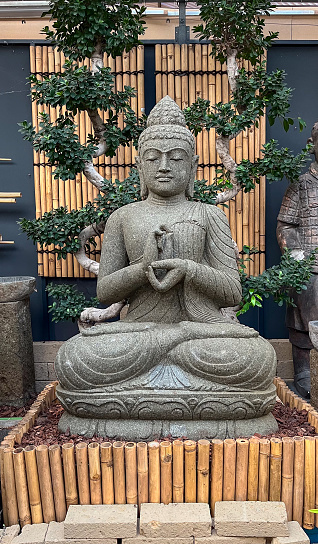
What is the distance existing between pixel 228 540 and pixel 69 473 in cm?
78

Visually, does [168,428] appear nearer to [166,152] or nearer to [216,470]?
[216,470]

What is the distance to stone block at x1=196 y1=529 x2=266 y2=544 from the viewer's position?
7.20 ft

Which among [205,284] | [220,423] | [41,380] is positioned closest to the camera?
[220,423]

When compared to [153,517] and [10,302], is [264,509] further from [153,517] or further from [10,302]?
[10,302]

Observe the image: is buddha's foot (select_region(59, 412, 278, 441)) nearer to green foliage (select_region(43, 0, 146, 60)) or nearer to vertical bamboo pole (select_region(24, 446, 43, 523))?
vertical bamboo pole (select_region(24, 446, 43, 523))

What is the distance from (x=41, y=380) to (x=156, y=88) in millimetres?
3049

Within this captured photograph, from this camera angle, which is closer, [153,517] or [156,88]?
[153,517]

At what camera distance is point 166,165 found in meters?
2.93

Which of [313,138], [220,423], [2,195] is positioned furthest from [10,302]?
[313,138]

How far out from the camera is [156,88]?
16.2 ft

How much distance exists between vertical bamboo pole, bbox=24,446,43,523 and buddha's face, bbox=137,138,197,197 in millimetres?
1604

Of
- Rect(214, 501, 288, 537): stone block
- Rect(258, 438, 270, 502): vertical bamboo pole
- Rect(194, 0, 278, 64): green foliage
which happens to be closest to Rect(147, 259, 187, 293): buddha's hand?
Rect(258, 438, 270, 502): vertical bamboo pole

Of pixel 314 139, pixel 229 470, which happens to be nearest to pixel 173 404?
pixel 229 470

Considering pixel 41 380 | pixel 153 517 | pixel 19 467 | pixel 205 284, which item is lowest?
pixel 41 380
